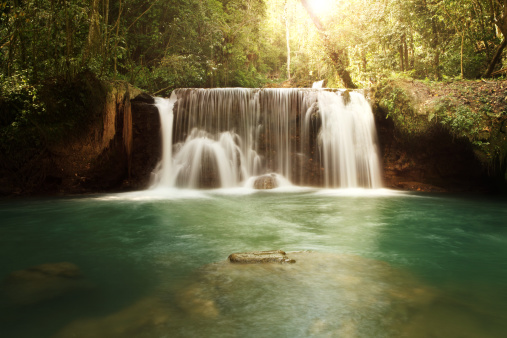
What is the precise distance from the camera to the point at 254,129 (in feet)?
44.2

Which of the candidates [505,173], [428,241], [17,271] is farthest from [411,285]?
[505,173]

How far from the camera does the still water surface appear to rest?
327 cm

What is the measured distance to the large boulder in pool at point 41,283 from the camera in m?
3.83

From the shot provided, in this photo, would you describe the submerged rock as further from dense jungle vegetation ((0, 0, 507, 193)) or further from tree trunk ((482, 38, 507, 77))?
tree trunk ((482, 38, 507, 77))

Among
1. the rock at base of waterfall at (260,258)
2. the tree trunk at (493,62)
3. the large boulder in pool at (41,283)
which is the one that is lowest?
the large boulder in pool at (41,283)

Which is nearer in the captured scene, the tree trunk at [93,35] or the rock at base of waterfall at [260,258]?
the rock at base of waterfall at [260,258]

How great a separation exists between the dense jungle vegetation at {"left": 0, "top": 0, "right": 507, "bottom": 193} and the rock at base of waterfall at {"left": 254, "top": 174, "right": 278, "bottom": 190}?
16.2 feet

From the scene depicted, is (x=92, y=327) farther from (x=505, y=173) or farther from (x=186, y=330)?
(x=505, y=173)

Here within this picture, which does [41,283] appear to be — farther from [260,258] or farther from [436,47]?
[436,47]

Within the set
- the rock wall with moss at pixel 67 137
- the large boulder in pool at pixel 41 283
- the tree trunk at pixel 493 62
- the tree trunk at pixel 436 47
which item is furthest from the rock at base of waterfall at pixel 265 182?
the tree trunk at pixel 436 47

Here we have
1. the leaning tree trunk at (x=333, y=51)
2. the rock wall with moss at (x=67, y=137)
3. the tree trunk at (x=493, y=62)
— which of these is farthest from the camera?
the leaning tree trunk at (x=333, y=51)

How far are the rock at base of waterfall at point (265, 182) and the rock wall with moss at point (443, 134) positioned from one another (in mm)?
3981

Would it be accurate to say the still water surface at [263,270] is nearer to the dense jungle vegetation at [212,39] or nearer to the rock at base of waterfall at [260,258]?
the rock at base of waterfall at [260,258]

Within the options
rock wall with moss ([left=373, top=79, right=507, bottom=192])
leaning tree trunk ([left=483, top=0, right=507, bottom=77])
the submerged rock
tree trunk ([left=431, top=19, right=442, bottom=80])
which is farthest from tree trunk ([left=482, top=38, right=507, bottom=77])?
the submerged rock
